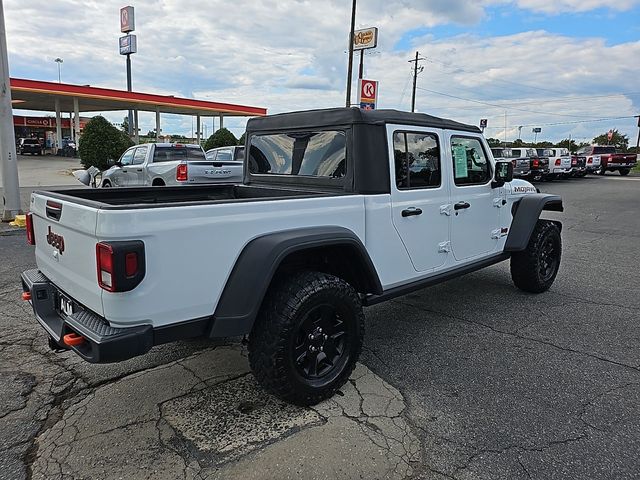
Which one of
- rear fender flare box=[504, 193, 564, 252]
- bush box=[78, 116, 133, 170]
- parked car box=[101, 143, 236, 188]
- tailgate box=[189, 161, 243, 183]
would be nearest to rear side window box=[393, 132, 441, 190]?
rear fender flare box=[504, 193, 564, 252]

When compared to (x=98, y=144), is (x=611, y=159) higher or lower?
higher

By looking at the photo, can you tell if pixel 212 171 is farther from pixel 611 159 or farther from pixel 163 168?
pixel 611 159

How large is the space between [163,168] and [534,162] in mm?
18782

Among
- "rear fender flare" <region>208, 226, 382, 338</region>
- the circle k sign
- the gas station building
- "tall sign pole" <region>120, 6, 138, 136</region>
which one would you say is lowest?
"rear fender flare" <region>208, 226, 382, 338</region>

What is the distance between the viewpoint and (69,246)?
2.71 metres

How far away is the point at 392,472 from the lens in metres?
2.51

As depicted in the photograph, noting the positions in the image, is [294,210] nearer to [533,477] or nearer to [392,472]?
[392,472]

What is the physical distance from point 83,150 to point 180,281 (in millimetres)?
24935

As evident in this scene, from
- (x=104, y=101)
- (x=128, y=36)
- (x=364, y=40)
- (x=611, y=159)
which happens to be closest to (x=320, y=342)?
(x=364, y=40)

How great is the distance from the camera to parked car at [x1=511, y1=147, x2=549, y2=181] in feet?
78.0

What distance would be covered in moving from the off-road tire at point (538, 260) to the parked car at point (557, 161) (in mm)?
21066

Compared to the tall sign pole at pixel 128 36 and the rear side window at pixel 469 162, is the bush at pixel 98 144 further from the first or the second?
the rear side window at pixel 469 162

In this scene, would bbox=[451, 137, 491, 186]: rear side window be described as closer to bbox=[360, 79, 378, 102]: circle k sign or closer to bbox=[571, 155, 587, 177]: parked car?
bbox=[360, 79, 378, 102]: circle k sign

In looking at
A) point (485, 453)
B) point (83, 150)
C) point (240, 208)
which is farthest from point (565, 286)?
point (83, 150)
